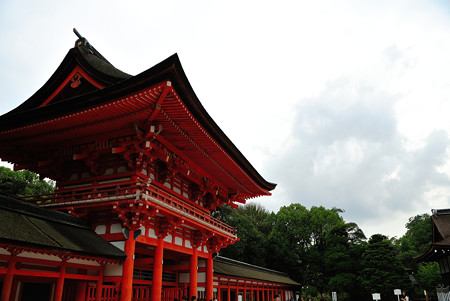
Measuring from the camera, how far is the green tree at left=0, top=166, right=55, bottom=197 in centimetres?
3284

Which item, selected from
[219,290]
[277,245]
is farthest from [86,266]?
[277,245]

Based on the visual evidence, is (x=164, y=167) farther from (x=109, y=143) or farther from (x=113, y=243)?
(x=113, y=243)

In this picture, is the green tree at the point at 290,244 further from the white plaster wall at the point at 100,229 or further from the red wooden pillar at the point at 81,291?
the red wooden pillar at the point at 81,291

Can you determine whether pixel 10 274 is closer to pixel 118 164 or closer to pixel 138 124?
pixel 118 164

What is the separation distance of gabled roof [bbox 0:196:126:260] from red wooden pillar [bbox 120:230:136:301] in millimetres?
314

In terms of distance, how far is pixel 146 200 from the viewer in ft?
37.4

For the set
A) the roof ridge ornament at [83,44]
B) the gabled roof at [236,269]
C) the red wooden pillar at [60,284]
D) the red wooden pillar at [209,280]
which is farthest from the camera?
the gabled roof at [236,269]

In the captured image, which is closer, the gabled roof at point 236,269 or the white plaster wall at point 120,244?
the white plaster wall at point 120,244

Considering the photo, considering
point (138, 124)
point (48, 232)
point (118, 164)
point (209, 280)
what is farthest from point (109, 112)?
point (209, 280)

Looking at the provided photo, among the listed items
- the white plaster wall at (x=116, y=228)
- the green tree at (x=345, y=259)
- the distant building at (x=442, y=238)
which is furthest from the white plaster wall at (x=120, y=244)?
the green tree at (x=345, y=259)

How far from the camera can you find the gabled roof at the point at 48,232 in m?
8.60

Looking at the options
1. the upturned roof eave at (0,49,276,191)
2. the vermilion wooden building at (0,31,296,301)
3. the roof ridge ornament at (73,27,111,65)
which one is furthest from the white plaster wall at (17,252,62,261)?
the roof ridge ornament at (73,27,111,65)

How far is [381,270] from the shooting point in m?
37.7

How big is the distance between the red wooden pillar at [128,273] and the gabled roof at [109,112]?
4.64m
